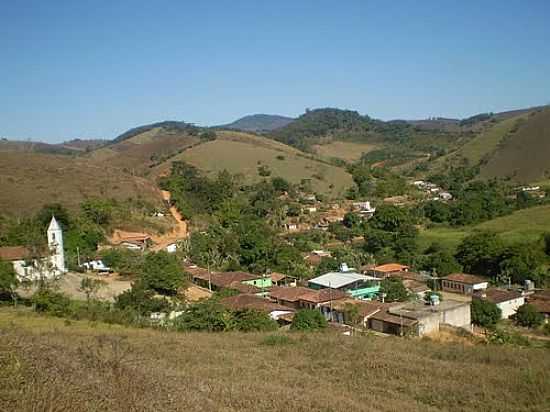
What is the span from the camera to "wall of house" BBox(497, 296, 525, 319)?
27.8m

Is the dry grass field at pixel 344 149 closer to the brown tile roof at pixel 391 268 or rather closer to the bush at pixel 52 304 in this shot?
the brown tile roof at pixel 391 268

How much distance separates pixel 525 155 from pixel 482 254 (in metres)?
59.5

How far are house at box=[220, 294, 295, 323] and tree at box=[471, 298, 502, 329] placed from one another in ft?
27.0

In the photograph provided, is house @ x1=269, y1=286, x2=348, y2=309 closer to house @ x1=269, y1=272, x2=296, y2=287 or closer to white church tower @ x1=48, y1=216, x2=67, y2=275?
house @ x1=269, y1=272, x2=296, y2=287

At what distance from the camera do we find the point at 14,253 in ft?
94.6

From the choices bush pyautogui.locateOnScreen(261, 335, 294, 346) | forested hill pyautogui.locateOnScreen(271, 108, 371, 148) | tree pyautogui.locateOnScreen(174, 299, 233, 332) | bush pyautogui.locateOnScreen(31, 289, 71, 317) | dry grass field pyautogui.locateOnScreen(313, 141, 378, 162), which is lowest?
tree pyautogui.locateOnScreen(174, 299, 233, 332)

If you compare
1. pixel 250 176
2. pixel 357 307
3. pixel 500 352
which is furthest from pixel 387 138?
pixel 500 352

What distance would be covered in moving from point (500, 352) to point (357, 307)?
10.2m

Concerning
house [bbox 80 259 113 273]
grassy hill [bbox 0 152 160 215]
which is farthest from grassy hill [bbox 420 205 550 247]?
grassy hill [bbox 0 152 160 215]

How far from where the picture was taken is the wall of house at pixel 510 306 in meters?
27.8

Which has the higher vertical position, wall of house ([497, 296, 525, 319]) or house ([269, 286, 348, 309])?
house ([269, 286, 348, 309])

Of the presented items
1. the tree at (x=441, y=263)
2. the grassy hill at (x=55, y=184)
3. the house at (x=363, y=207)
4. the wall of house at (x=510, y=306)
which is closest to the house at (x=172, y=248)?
the grassy hill at (x=55, y=184)

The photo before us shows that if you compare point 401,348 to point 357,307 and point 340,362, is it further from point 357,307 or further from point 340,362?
point 357,307

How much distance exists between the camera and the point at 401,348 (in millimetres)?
15594
